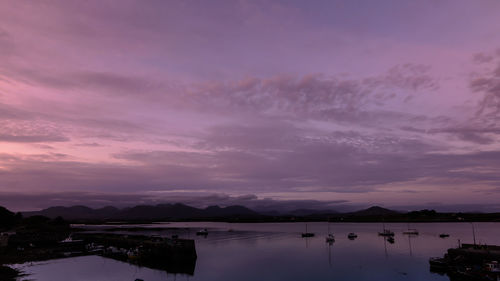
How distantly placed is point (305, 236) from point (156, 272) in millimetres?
84474

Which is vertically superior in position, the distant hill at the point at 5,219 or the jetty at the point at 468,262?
the distant hill at the point at 5,219

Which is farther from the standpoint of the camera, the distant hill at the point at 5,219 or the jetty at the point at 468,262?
the distant hill at the point at 5,219

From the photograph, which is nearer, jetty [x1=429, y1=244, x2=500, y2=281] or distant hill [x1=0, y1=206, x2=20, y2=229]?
jetty [x1=429, y1=244, x2=500, y2=281]

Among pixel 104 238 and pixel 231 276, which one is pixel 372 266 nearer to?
pixel 231 276

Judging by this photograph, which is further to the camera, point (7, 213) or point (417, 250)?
point (7, 213)

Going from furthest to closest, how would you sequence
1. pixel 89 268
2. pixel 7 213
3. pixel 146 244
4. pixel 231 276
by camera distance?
pixel 7 213, pixel 146 244, pixel 89 268, pixel 231 276

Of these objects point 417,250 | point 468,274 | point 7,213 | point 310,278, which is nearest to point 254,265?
point 310,278

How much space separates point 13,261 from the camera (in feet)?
201

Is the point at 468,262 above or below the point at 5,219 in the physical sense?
below

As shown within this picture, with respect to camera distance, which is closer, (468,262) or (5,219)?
(468,262)

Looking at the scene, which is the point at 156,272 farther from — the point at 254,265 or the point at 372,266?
the point at 372,266

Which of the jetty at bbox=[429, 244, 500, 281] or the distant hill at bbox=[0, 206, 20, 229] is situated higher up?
the distant hill at bbox=[0, 206, 20, 229]

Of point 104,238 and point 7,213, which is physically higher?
point 7,213

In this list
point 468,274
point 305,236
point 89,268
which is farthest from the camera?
point 305,236
